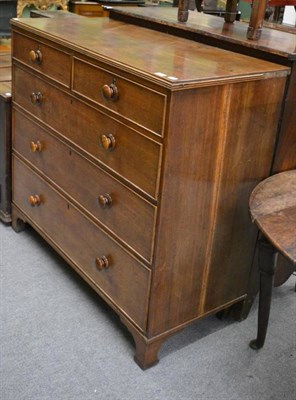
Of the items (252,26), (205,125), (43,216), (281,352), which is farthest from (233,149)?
(43,216)

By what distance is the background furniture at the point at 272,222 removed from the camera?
1.21 metres

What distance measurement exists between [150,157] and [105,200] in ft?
1.01

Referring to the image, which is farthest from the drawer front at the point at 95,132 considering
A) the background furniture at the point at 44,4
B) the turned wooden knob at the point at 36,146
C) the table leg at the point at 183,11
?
the background furniture at the point at 44,4

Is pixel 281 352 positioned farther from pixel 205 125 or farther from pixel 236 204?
pixel 205 125

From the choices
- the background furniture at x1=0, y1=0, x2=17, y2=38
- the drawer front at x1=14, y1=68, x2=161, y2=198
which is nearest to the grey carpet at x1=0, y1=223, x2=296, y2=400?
the drawer front at x1=14, y1=68, x2=161, y2=198

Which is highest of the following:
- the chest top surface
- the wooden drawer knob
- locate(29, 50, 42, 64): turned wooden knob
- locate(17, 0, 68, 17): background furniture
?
the chest top surface

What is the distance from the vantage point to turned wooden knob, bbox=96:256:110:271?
1750 millimetres

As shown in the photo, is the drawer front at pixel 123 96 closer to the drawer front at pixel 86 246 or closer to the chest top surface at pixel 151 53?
the chest top surface at pixel 151 53

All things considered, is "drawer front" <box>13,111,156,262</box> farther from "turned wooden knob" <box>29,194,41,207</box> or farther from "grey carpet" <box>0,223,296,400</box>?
"grey carpet" <box>0,223,296,400</box>

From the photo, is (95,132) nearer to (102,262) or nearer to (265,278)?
(102,262)

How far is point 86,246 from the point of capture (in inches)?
73.8

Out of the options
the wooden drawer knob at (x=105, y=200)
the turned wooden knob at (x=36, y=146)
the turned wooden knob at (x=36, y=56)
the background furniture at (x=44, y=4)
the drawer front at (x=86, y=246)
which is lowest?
the drawer front at (x=86, y=246)

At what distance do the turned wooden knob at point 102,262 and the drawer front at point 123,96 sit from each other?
0.52m

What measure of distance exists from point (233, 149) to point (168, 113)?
28 cm
